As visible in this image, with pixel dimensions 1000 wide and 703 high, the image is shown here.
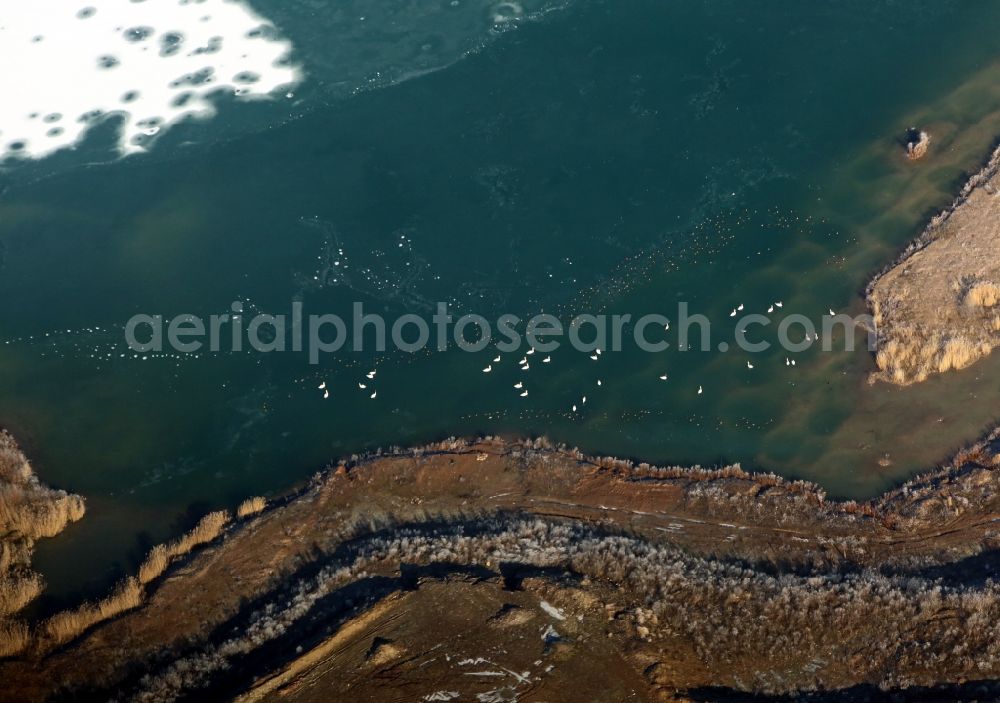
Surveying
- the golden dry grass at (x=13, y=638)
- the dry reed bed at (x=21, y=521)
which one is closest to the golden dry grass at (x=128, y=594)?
the golden dry grass at (x=13, y=638)

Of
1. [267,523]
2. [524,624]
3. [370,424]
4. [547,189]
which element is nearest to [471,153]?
[547,189]

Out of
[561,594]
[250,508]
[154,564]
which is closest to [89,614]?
[154,564]

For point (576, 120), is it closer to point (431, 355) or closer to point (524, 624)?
point (431, 355)

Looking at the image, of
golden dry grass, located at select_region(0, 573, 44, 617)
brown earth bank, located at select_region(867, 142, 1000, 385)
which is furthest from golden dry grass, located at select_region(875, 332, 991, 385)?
golden dry grass, located at select_region(0, 573, 44, 617)

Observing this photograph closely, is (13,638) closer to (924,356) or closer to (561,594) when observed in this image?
(561,594)

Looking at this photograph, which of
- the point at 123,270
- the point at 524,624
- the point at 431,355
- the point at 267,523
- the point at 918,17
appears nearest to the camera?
the point at 524,624

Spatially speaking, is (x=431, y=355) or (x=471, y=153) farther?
(x=471, y=153)

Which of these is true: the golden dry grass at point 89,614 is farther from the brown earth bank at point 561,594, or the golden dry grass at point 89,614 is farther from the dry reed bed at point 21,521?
the dry reed bed at point 21,521
